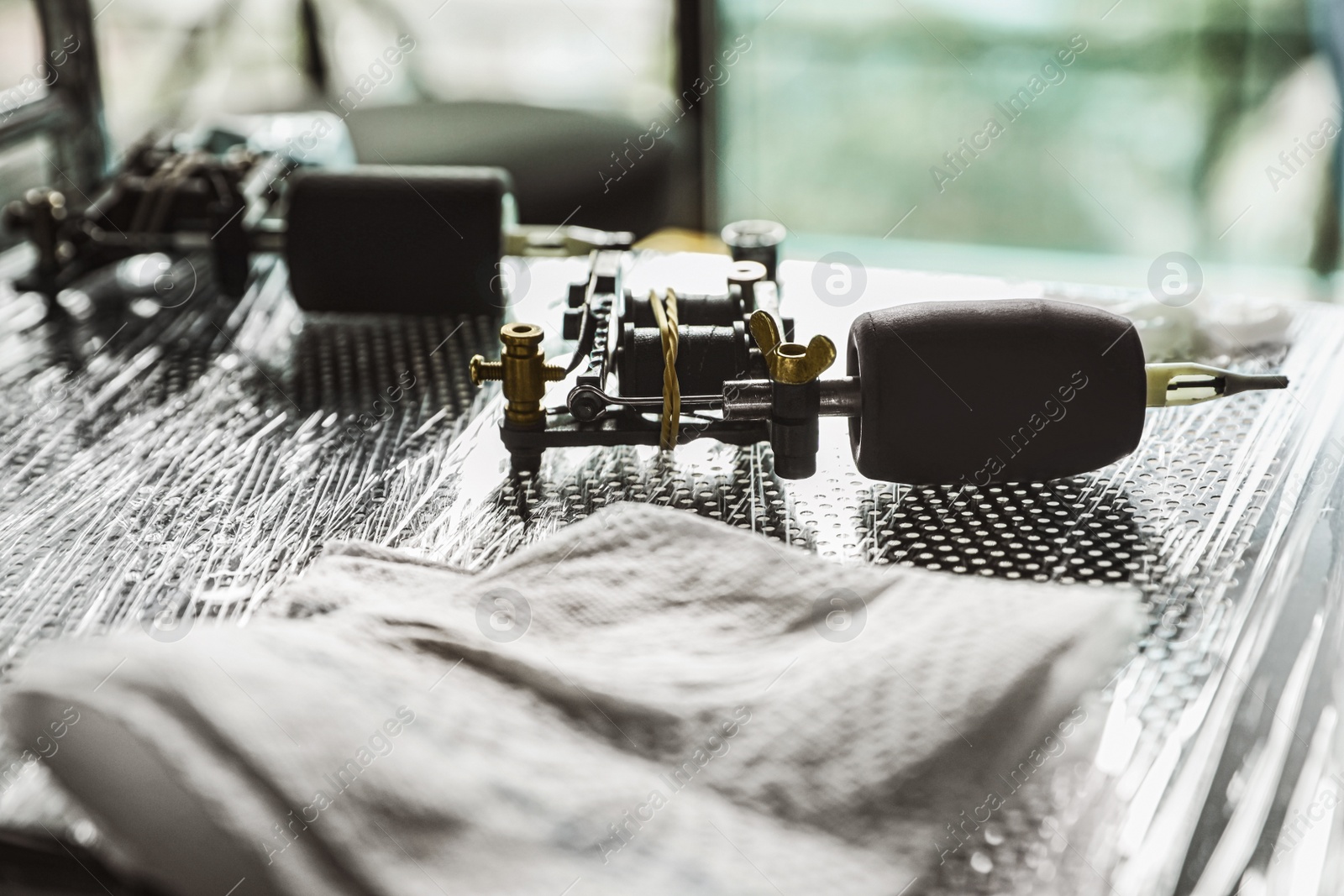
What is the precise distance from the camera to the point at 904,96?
8.96ft

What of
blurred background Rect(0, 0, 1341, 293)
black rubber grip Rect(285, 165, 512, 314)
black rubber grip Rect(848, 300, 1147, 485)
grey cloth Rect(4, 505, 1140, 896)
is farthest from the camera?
blurred background Rect(0, 0, 1341, 293)

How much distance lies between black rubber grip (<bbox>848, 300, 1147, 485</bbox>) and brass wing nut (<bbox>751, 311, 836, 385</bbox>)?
3 centimetres

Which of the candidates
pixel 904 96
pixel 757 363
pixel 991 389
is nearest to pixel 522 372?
pixel 757 363

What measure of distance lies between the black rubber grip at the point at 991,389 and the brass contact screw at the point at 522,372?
0.21m

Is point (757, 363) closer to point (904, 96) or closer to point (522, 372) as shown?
point (522, 372)

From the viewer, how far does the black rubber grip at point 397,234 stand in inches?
44.3

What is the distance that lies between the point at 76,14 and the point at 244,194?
424 mm

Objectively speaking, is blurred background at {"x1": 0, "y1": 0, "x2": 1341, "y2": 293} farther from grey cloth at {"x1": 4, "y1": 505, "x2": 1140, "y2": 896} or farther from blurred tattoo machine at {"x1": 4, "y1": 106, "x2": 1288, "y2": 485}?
grey cloth at {"x1": 4, "y1": 505, "x2": 1140, "y2": 896}

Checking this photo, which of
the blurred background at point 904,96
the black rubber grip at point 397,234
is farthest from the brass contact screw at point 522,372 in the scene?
A: the blurred background at point 904,96

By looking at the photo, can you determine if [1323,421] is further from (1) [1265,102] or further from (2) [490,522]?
(1) [1265,102]

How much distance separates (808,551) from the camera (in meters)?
0.78

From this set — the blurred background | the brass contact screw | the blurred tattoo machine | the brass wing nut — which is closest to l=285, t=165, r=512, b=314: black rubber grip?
the blurred tattoo machine

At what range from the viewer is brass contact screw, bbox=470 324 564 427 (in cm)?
87

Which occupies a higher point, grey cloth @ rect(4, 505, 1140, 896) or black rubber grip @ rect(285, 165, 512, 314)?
black rubber grip @ rect(285, 165, 512, 314)
